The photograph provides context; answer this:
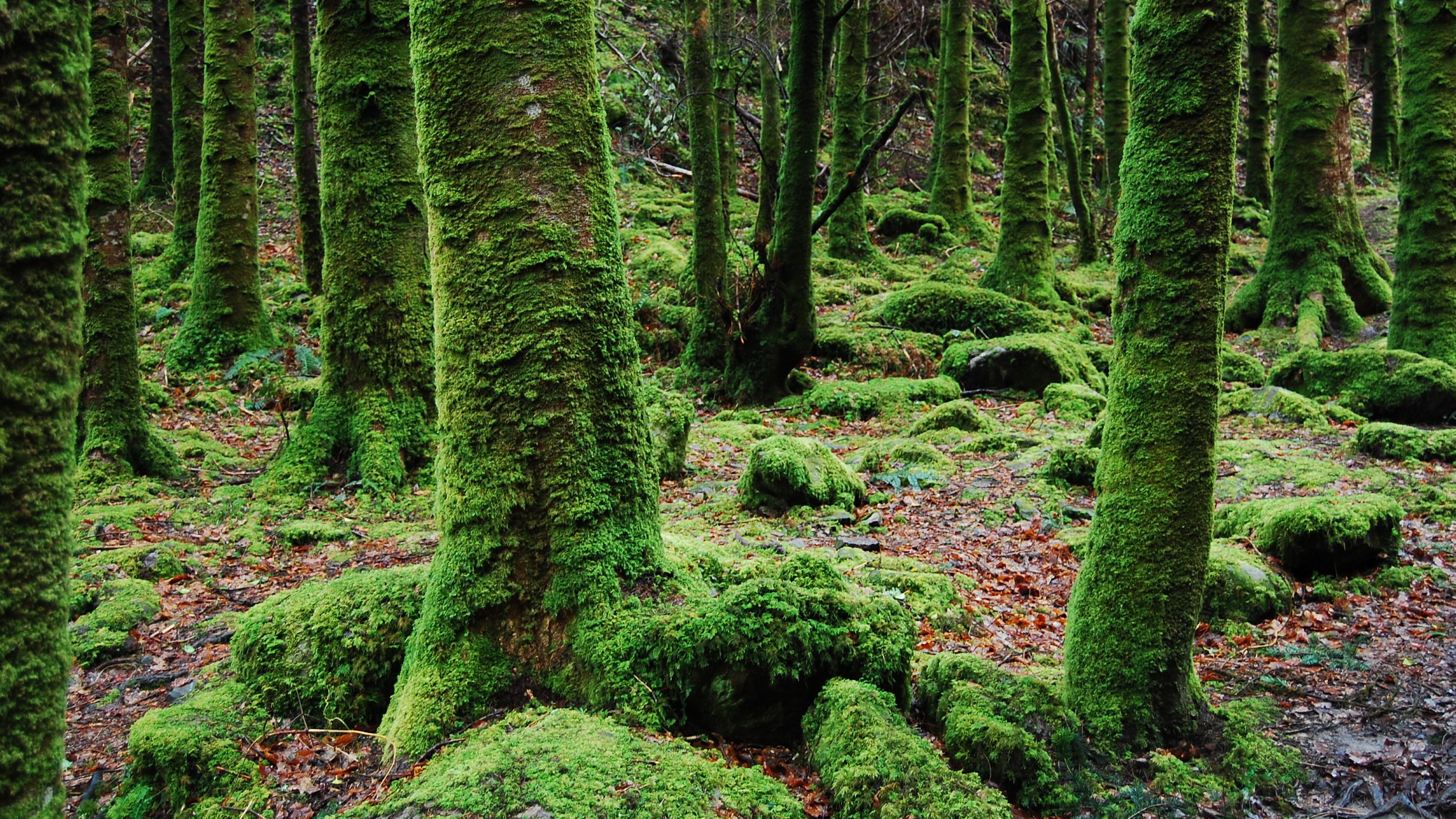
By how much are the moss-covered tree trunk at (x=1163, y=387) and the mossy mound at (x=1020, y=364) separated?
25.0 ft

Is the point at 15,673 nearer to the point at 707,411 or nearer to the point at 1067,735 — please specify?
the point at 1067,735

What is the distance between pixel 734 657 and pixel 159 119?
20.7m

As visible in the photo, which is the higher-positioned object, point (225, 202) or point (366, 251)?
point (225, 202)

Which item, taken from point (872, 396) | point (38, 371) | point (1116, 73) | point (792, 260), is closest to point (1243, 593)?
point (872, 396)

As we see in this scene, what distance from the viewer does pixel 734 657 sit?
326cm

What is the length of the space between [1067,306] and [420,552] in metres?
11.6

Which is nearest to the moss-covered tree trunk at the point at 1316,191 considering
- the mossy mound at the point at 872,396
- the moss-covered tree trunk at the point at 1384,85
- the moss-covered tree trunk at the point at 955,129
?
the mossy mound at the point at 872,396

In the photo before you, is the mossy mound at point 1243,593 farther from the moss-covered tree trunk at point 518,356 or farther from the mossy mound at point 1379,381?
the mossy mound at point 1379,381

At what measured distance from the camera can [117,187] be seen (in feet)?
24.3

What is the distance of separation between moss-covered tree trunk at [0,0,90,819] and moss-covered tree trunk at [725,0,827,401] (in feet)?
31.1

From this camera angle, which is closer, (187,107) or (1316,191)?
(1316,191)

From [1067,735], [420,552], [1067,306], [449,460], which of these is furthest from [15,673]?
[1067,306]

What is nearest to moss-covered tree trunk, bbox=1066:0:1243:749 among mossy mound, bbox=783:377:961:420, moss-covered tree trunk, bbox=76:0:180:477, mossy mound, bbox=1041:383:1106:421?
mossy mound, bbox=1041:383:1106:421

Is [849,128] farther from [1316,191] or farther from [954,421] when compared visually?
[954,421]
